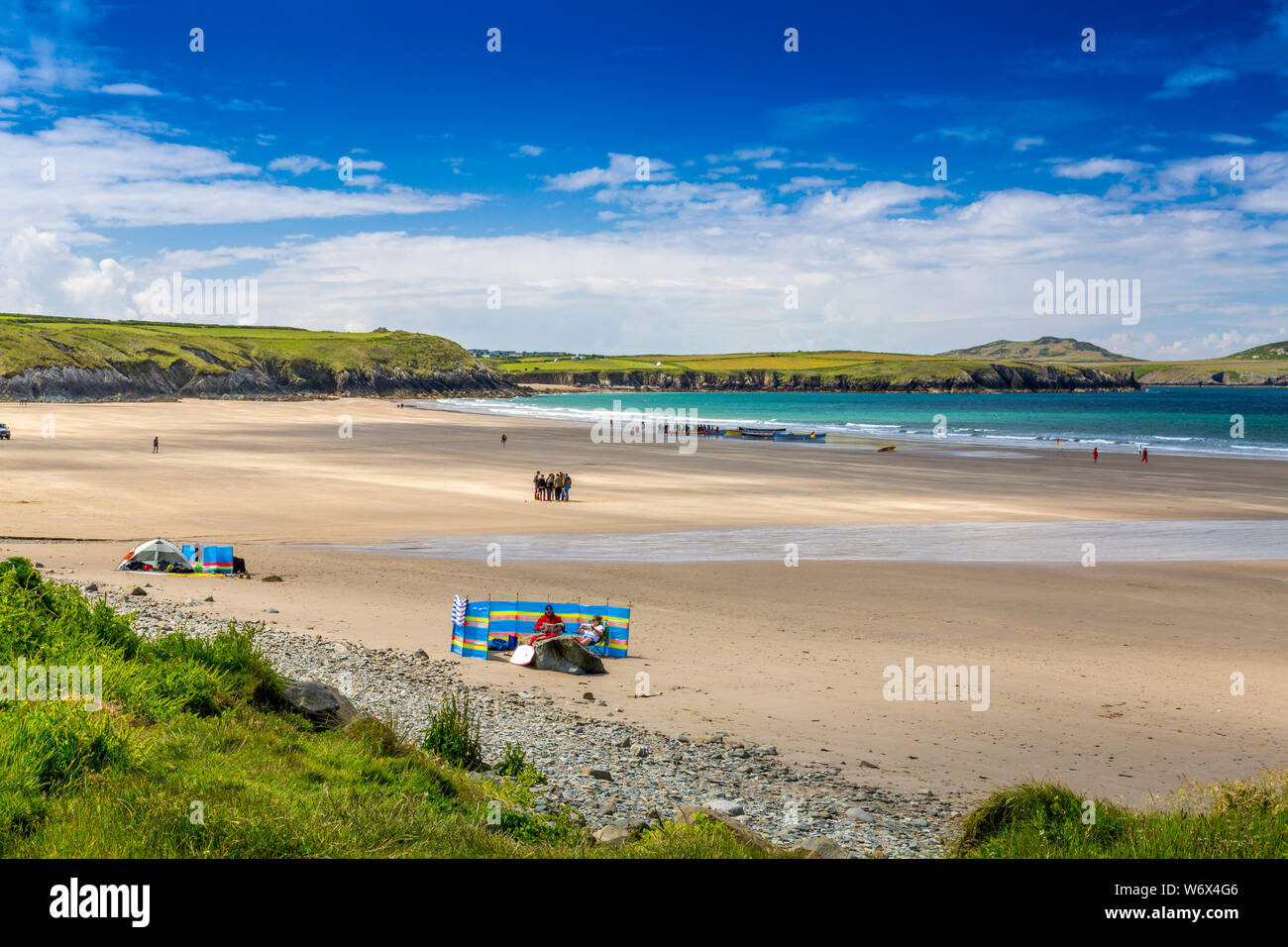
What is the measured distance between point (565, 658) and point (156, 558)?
1185 cm

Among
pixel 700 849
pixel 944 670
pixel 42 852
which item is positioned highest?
pixel 42 852

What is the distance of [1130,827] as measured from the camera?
6.80 meters

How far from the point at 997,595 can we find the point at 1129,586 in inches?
155

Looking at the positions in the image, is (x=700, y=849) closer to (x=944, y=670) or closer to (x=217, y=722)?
(x=217, y=722)

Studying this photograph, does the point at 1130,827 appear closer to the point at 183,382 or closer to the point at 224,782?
the point at 224,782

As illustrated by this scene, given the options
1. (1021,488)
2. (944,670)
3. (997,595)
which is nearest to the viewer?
(944,670)

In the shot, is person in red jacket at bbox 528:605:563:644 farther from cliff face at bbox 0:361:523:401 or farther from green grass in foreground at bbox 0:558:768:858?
cliff face at bbox 0:361:523:401

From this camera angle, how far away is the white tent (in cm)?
2067

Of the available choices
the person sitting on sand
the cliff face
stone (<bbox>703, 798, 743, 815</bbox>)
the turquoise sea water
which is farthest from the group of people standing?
the cliff face

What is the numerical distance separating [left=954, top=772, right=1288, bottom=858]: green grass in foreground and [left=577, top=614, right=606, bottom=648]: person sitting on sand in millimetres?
8624
